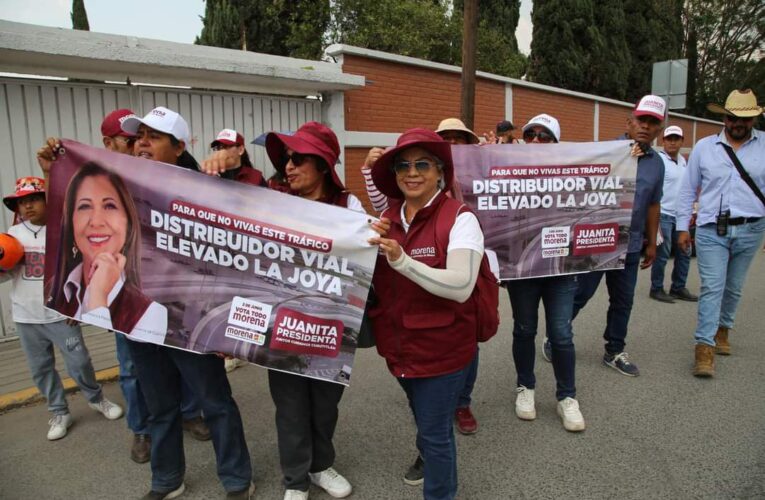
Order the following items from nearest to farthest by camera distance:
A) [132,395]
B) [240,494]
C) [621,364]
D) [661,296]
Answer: [240,494], [132,395], [621,364], [661,296]

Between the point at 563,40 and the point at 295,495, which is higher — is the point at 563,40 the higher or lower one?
the higher one

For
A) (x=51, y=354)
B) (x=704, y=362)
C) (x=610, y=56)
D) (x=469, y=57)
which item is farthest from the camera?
(x=610, y=56)

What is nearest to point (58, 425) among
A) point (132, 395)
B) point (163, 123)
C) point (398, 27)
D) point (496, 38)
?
point (132, 395)

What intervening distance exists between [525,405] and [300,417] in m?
1.68

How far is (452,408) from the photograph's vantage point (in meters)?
2.37

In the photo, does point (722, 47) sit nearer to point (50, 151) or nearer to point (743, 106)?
point (743, 106)

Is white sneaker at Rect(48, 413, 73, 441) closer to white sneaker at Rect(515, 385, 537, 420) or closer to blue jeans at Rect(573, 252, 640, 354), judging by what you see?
white sneaker at Rect(515, 385, 537, 420)

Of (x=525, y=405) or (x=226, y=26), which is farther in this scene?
(x=226, y=26)

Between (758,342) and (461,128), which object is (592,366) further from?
(461,128)

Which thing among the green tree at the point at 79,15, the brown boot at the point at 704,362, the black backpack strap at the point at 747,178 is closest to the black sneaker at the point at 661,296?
the brown boot at the point at 704,362

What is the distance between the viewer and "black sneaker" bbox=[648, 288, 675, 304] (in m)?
6.57

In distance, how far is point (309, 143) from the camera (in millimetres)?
2461

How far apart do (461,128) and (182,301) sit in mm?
2147

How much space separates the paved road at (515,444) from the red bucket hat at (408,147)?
1.58m
